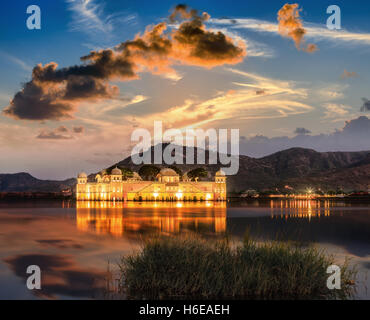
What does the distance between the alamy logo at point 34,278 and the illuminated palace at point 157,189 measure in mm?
138109

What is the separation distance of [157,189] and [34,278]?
14272 cm

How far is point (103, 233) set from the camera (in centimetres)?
4047

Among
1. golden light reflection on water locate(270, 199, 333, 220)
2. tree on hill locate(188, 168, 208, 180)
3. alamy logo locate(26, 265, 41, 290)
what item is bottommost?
golden light reflection on water locate(270, 199, 333, 220)

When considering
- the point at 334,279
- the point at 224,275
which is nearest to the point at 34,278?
the point at 224,275

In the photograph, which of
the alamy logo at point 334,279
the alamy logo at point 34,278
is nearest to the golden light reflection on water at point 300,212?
the alamy logo at point 34,278

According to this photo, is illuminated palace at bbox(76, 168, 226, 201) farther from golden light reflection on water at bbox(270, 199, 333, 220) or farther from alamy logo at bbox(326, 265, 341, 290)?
alamy logo at bbox(326, 265, 341, 290)

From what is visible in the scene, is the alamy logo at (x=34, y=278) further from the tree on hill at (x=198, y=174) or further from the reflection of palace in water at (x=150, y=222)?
the tree on hill at (x=198, y=174)

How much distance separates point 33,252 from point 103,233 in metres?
11.9

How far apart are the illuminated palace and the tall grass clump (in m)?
145

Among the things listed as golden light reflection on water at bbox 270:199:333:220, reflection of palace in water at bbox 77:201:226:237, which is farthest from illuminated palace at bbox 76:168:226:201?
reflection of palace in water at bbox 77:201:226:237

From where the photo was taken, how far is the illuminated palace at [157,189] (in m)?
162

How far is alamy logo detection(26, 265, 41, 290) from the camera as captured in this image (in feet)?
59.6
